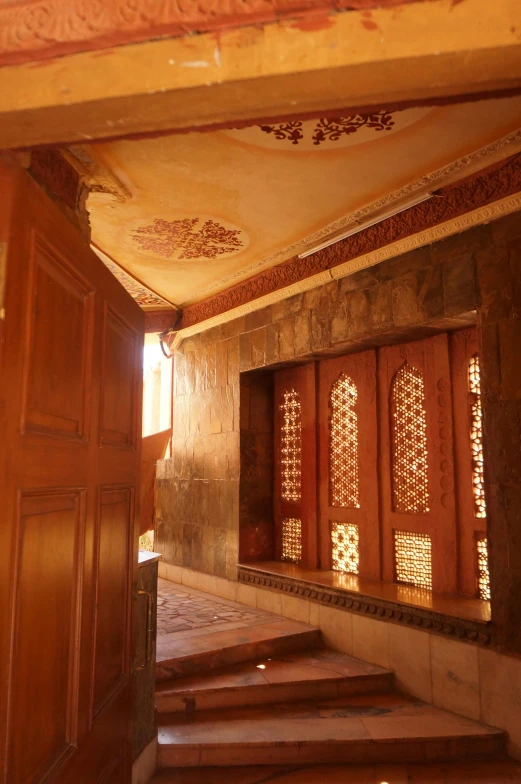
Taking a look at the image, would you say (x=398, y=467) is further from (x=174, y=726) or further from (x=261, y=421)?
(x=174, y=726)

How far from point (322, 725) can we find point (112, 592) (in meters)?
2.09

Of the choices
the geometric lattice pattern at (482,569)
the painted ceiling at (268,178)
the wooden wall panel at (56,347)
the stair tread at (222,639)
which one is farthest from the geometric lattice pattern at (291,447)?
the wooden wall panel at (56,347)

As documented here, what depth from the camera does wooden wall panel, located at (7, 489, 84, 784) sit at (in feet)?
4.53

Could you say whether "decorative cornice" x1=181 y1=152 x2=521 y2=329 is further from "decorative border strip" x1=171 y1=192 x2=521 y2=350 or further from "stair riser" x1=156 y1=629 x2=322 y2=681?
"stair riser" x1=156 y1=629 x2=322 y2=681

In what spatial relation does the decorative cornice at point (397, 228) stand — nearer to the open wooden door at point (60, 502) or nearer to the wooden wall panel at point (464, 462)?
the wooden wall panel at point (464, 462)

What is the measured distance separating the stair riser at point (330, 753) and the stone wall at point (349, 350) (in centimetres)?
64

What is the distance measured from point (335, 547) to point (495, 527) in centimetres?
203

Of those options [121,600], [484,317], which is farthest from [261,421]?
[121,600]

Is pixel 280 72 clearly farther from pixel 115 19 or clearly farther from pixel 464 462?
pixel 464 462

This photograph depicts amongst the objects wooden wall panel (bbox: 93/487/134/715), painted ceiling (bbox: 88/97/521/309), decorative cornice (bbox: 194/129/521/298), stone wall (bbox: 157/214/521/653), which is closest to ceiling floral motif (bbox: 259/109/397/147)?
painted ceiling (bbox: 88/97/521/309)

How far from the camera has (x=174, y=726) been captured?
3.51 metres

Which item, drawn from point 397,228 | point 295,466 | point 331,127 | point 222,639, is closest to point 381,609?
point 222,639

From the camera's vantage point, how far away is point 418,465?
463 centimetres

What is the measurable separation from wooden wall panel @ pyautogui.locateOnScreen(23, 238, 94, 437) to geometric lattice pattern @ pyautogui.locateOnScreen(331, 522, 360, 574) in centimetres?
379
